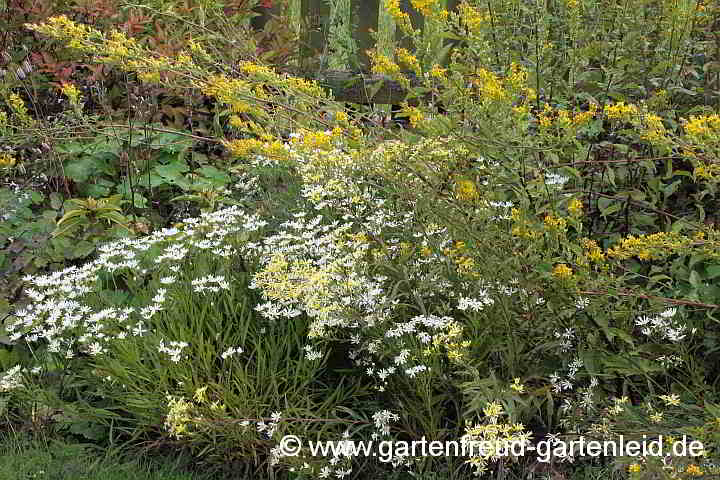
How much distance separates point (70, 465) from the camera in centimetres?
291

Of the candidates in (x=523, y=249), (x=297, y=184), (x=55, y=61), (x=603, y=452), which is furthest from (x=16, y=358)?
(x=603, y=452)

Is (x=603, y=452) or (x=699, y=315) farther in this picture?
(x=699, y=315)

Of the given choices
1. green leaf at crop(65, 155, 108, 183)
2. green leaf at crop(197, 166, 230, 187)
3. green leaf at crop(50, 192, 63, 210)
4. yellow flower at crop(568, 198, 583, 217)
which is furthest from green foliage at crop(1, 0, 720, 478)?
green leaf at crop(65, 155, 108, 183)

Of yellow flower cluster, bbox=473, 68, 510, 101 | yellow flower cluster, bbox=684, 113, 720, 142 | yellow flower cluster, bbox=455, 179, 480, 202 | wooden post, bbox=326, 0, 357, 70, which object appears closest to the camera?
yellow flower cluster, bbox=684, 113, 720, 142

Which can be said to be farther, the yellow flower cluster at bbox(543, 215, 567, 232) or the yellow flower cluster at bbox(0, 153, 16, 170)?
the yellow flower cluster at bbox(0, 153, 16, 170)

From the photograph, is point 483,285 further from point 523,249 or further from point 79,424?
point 79,424

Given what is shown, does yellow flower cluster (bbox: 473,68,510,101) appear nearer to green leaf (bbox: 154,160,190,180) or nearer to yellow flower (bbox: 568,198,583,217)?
yellow flower (bbox: 568,198,583,217)

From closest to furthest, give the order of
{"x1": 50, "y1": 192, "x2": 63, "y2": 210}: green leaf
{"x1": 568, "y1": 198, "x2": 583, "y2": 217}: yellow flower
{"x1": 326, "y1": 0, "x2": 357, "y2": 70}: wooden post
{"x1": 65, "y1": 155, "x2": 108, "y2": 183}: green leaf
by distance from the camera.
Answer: {"x1": 568, "y1": 198, "x2": 583, "y2": 217}: yellow flower, {"x1": 50, "y1": 192, "x2": 63, "y2": 210}: green leaf, {"x1": 65, "y1": 155, "x2": 108, "y2": 183}: green leaf, {"x1": 326, "y1": 0, "x2": 357, "y2": 70}: wooden post

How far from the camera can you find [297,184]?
4031 mm

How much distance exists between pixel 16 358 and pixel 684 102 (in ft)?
10.3

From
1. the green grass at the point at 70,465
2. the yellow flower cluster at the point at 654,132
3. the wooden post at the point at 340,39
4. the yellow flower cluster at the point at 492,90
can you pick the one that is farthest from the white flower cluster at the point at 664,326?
the wooden post at the point at 340,39

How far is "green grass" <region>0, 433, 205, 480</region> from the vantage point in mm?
2842

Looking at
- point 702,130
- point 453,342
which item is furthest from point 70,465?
point 702,130

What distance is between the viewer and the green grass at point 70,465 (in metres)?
2.84
